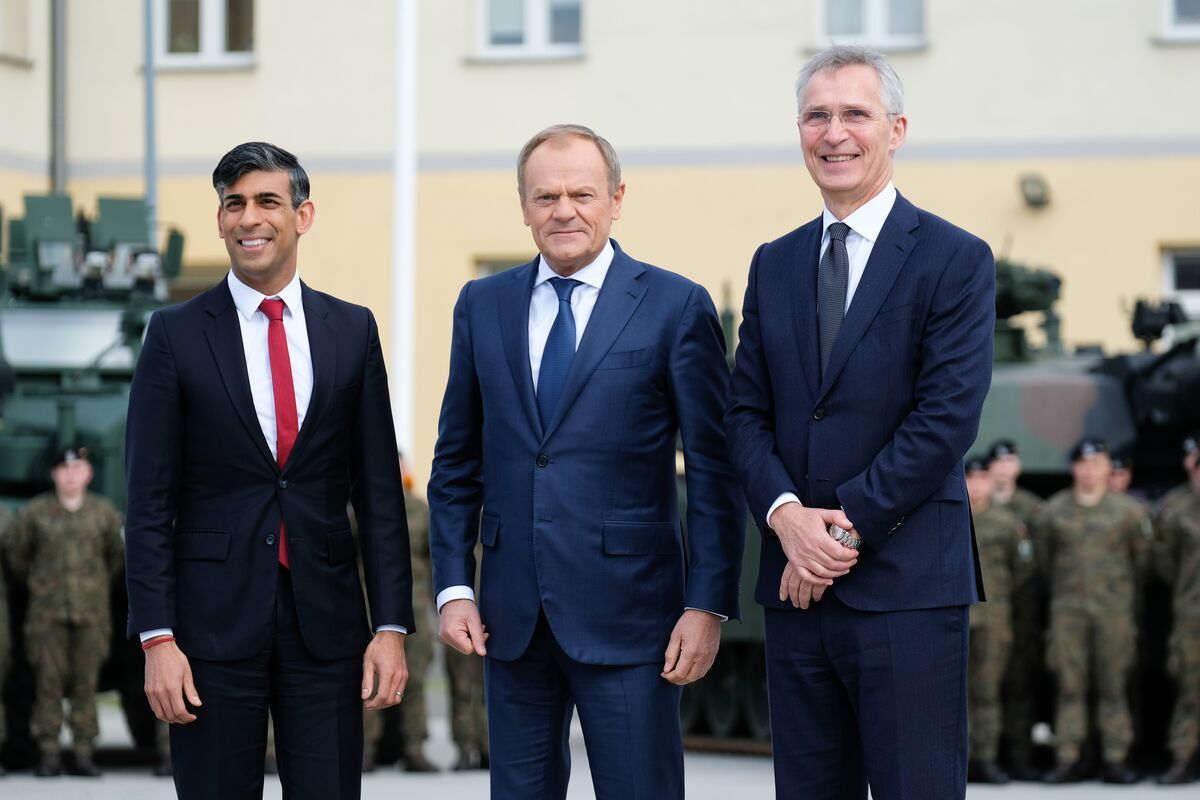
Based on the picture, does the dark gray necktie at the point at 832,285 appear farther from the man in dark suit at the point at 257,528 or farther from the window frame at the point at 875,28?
the window frame at the point at 875,28

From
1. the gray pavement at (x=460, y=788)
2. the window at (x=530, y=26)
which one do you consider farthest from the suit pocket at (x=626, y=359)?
the window at (x=530, y=26)

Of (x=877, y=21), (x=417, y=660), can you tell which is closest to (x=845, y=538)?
(x=417, y=660)

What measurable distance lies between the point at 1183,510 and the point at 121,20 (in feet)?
42.4

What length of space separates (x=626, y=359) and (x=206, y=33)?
51.9 feet

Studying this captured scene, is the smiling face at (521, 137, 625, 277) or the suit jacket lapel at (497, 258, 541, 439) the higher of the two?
the smiling face at (521, 137, 625, 277)

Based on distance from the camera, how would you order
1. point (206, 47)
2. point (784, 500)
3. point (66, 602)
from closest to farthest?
point (784, 500) → point (66, 602) → point (206, 47)

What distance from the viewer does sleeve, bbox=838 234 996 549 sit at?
4.43m

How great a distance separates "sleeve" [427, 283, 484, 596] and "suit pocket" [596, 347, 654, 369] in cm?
35

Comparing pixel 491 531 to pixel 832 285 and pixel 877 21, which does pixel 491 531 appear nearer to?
pixel 832 285

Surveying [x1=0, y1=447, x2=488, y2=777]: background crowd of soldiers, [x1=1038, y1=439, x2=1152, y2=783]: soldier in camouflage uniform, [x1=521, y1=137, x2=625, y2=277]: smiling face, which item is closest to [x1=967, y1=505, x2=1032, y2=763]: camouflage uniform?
[x1=1038, y1=439, x2=1152, y2=783]: soldier in camouflage uniform

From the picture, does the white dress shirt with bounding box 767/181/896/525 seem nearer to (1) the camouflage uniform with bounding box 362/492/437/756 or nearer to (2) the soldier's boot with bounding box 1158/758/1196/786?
(1) the camouflage uniform with bounding box 362/492/437/756

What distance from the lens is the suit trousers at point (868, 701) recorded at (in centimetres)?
446

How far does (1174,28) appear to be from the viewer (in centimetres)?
1736

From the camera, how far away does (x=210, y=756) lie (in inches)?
186
